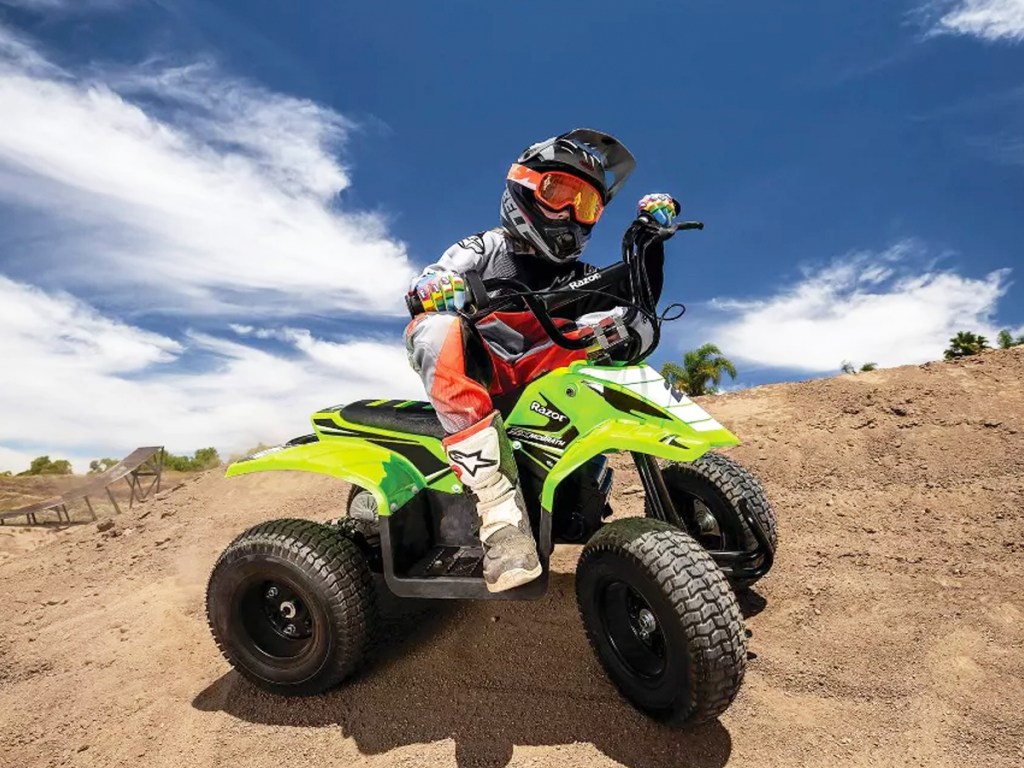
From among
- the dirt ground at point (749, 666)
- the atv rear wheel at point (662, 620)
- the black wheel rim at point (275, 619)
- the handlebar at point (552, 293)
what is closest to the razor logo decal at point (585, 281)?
the handlebar at point (552, 293)

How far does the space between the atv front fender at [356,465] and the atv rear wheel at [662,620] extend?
1181 mm

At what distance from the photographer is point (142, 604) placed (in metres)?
5.98

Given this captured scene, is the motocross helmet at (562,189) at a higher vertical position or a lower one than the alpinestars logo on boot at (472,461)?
higher

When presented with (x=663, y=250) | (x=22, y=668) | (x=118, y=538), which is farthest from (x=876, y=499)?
(x=118, y=538)

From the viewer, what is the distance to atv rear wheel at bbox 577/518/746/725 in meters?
2.83

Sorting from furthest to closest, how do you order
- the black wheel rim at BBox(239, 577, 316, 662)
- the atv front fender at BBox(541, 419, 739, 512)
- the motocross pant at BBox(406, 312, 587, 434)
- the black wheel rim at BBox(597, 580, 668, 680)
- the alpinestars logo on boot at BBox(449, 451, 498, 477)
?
1. the black wheel rim at BBox(239, 577, 316, 662)
2. the motocross pant at BBox(406, 312, 587, 434)
3. the alpinestars logo on boot at BBox(449, 451, 498, 477)
4. the black wheel rim at BBox(597, 580, 668, 680)
5. the atv front fender at BBox(541, 419, 739, 512)

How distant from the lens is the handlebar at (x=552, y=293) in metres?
3.47

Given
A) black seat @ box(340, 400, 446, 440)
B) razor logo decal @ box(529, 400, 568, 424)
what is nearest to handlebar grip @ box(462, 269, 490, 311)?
razor logo decal @ box(529, 400, 568, 424)

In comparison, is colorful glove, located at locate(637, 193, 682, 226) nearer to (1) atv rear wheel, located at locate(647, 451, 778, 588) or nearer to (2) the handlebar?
(2) the handlebar

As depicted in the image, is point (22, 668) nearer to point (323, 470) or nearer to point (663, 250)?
point (323, 470)

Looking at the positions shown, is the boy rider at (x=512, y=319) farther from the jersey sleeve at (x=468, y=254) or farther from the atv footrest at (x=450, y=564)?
the atv footrest at (x=450, y=564)

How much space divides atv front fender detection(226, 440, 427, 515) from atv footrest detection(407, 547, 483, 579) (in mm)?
361

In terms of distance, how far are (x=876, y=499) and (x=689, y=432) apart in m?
3.45

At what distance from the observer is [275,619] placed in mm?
4086
